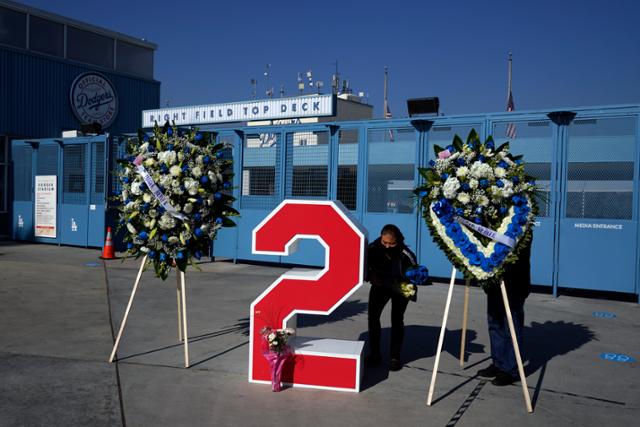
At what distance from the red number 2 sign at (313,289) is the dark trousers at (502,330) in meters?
1.40

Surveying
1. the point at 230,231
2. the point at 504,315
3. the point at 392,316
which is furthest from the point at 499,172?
the point at 230,231

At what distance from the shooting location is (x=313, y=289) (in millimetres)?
5543

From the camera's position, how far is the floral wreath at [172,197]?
605 centimetres

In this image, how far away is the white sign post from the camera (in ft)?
59.8

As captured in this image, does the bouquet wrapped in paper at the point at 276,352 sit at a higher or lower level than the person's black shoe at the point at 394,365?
higher

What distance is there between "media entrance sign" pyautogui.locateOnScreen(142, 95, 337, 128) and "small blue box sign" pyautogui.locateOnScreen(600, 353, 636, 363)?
351 inches

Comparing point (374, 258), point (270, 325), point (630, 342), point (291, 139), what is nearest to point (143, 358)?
point (270, 325)

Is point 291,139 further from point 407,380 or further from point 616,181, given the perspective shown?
point 407,380

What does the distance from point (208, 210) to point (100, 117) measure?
19669 millimetres

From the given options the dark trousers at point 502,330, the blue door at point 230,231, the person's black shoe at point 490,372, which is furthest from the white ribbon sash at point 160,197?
the blue door at point 230,231

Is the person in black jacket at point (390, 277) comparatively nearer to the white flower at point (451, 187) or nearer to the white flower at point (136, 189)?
the white flower at point (451, 187)

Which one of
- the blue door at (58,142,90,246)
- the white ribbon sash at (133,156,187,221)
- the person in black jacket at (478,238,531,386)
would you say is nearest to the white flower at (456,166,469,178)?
the person in black jacket at (478,238,531,386)

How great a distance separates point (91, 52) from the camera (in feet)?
78.9

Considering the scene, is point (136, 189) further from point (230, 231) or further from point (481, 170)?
point (230, 231)
